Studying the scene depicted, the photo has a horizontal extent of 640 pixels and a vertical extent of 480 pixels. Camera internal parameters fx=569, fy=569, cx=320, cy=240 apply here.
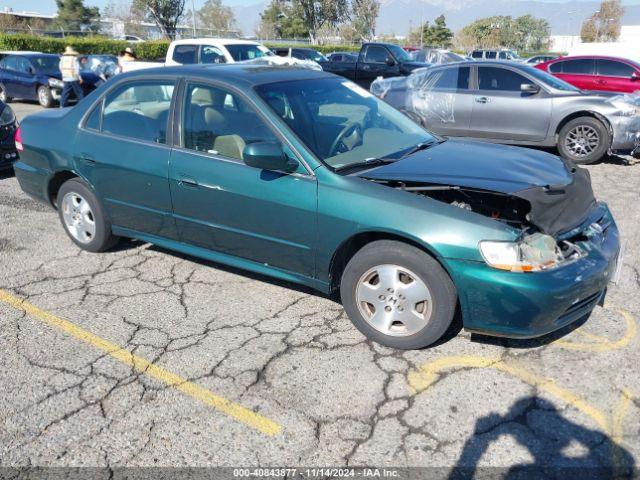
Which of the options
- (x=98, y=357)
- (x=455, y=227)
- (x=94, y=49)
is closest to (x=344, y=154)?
(x=455, y=227)

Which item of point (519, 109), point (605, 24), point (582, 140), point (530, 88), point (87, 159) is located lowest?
point (582, 140)

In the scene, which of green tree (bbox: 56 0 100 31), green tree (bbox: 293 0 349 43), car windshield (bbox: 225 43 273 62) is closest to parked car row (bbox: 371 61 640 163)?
car windshield (bbox: 225 43 273 62)

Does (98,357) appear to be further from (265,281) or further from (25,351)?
(265,281)

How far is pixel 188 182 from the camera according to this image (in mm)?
4016

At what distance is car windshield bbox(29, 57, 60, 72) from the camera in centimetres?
1536

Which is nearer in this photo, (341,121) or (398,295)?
(398,295)

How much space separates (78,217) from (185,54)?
9.26m

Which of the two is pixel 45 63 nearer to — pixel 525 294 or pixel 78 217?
pixel 78 217

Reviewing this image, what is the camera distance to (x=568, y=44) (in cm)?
7831

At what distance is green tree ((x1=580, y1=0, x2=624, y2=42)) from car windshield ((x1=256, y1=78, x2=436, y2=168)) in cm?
7618

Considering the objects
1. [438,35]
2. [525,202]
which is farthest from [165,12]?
[525,202]

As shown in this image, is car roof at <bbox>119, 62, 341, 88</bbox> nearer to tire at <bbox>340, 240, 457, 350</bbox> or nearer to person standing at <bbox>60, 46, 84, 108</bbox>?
tire at <bbox>340, 240, 457, 350</bbox>

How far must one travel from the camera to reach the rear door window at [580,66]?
1290cm

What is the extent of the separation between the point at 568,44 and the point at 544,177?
85.7m
